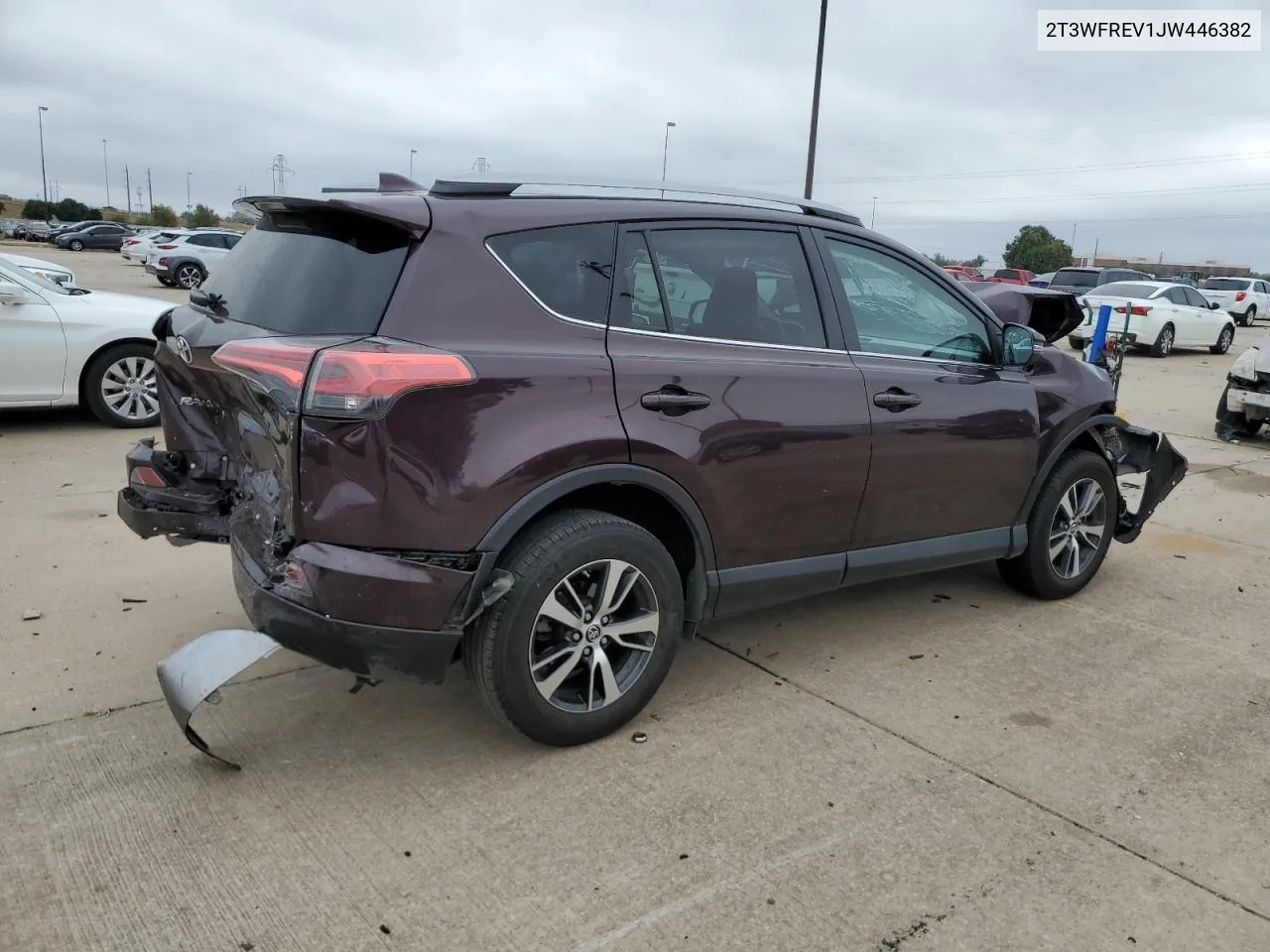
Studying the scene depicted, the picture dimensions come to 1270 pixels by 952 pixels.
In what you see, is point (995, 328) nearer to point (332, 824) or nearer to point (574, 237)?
point (574, 237)

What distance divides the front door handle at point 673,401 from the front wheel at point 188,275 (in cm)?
2606

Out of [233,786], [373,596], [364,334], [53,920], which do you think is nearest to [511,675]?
[373,596]

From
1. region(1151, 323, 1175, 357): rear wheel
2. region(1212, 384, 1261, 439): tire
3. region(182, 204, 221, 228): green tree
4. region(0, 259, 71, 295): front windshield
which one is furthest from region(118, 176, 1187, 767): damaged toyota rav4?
region(182, 204, 221, 228): green tree

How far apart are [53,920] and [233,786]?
25.8 inches

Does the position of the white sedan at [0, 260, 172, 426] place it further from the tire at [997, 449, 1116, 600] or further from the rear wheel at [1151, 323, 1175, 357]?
the rear wheel at [1151, 323, 1175, 357]

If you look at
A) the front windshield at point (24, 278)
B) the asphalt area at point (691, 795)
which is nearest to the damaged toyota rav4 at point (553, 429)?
the asphalt area at point (691, 795)

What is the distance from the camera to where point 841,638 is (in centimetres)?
435

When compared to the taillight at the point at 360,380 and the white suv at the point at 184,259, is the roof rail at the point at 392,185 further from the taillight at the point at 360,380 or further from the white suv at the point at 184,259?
the white suv at the point at 184,259

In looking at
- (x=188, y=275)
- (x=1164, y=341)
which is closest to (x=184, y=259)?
(x=188, y=275)

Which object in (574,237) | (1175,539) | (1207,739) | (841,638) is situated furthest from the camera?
(1175,539)

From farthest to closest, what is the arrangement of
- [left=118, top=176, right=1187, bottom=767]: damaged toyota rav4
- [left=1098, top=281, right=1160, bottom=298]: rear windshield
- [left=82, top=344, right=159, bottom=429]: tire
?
[left=1098, top=281, right=1160, bottom=298]: rear windshield, [left=82, top=344, right=159, bottom=429]: tire, [left=118, top=176, right=1187, bottom=767]: damaged toyota rav4

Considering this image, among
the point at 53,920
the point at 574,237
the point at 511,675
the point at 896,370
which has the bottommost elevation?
the point at 53,920

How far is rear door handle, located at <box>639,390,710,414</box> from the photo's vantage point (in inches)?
125

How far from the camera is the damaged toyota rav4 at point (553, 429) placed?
110 inches
